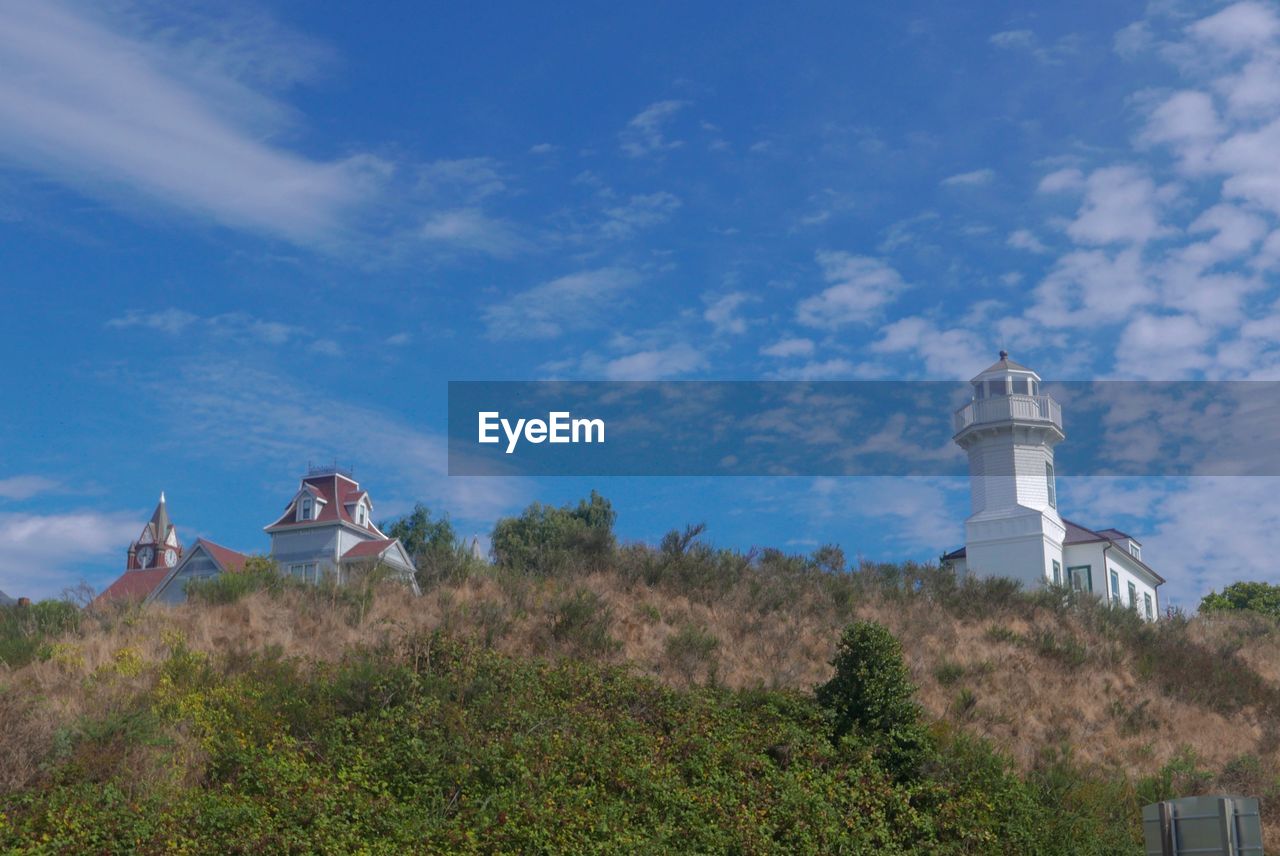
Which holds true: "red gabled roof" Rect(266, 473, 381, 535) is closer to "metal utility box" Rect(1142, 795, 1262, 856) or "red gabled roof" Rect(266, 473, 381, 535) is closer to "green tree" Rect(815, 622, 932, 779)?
"green tree" Rect(815, 622, 932, 779)

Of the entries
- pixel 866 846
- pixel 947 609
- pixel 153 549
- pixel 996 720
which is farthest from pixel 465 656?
pixel 153 549

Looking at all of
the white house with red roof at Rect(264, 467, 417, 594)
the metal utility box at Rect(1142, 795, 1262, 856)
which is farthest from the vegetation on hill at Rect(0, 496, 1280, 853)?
the white house with red roof at Rect(264, 467, 417, 594)

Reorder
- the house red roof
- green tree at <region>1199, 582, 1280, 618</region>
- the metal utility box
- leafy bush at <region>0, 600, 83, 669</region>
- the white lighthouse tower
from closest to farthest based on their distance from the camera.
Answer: the metal utility box
leafy bush at <region>0, 600, 83, 669</region>
the white lighthouse tower
the house red roof
green tree at <region>1199, 582, 1280, 618</region>

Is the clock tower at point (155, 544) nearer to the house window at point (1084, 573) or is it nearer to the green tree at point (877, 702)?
the house window at point (1084, 573)

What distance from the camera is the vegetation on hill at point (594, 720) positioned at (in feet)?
43.1

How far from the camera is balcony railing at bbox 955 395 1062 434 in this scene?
1736 inches

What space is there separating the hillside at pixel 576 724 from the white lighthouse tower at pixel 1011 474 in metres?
17.6

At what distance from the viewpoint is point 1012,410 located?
44.0m

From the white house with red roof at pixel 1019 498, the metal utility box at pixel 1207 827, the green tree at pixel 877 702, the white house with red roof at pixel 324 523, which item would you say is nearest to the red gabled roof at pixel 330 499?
the white house with red roof at pixel 324 523

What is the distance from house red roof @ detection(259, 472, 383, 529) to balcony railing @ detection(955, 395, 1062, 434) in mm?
24292

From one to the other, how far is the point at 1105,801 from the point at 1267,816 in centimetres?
391

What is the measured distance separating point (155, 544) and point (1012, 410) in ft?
209

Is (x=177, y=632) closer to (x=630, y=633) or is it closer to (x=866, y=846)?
(x=630, y=633)

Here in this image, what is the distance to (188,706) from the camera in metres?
14.9
